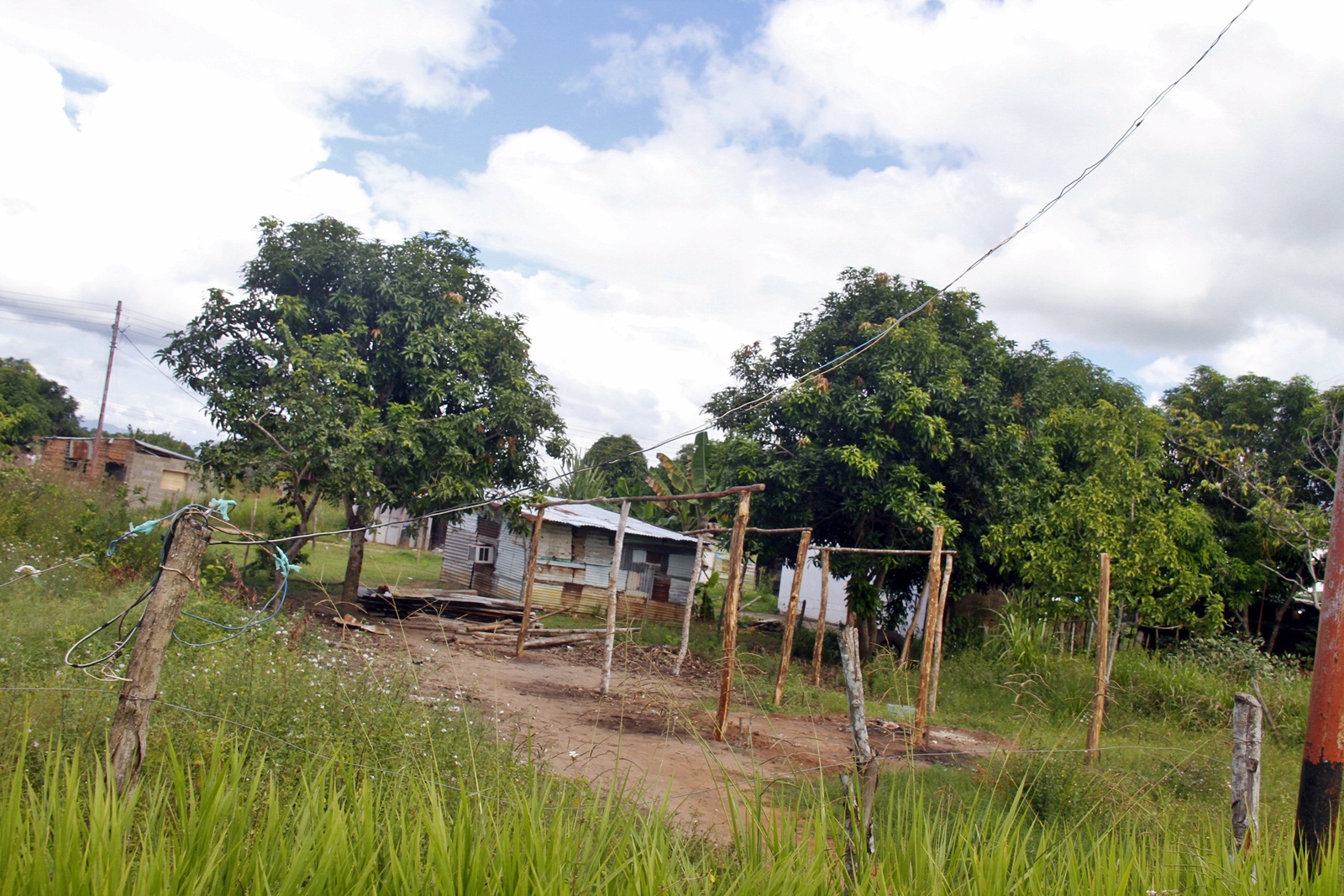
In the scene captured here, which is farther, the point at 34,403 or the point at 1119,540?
the point at 34,403

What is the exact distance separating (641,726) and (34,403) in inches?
1588

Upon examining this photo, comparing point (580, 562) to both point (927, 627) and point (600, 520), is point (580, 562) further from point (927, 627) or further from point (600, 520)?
point (927, 627)

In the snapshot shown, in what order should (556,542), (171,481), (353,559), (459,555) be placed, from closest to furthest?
(353,559) → (556,542) → (459,555) → (171,481)

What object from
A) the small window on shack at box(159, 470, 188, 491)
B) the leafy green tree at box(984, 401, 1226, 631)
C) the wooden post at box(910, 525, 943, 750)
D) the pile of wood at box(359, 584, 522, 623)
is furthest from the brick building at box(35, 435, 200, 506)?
the leafy green tree at box(984, 401, 1226, 631)

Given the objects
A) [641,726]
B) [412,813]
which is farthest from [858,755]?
[641,726]

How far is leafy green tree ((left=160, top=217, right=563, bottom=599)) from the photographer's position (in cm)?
1375

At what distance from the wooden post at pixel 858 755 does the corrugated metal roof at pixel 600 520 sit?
17.4 meters

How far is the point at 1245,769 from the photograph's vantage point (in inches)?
159

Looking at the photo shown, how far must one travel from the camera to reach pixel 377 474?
14.7 metres

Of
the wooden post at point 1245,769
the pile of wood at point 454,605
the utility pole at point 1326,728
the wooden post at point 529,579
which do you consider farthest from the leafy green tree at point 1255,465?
the pile of wood at point 454,605

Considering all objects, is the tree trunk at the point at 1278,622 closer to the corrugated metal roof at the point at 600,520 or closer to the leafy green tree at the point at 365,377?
the corrugated metal roof at the point at 600,520

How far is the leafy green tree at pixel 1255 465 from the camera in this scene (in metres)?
16.9

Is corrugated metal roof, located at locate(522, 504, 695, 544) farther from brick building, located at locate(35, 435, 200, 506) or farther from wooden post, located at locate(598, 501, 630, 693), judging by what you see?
brick building, located at locate(35, 435, 200, 506)

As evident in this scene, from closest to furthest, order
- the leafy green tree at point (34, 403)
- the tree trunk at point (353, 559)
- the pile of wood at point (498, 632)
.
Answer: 1. the tree trunk at point (353, 559)
2. the pile of wood at point (498, 632)
3. the leafy green tree at point (34, 403)
